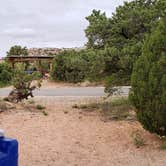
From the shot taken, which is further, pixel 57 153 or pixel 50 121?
pixel 50 121

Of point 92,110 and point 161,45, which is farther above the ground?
point 161,45

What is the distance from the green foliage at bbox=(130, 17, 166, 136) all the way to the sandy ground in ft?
1.56

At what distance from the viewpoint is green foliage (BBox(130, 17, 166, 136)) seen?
25.8ft

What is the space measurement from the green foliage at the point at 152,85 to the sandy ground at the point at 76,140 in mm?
475

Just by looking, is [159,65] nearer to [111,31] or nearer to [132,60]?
[132,60]

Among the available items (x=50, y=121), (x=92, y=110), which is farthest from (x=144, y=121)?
(x=92, y=110)

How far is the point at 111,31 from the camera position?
12797mm

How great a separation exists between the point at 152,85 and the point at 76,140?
1.70 meters

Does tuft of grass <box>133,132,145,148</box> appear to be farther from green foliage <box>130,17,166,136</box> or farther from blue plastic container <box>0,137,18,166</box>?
blue plastic container <box>0,137,18,166</box>

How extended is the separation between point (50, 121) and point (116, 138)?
2.03m

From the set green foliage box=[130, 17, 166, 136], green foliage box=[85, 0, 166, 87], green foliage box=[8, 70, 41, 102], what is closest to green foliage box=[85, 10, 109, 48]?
green foliage box=[85, 0, 166, 87]

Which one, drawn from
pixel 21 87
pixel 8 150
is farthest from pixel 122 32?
pixel 8 150

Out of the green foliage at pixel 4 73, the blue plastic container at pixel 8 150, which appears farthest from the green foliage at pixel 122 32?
the green foliage at pixel 4 73

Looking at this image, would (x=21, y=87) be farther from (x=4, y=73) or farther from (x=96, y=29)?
(x=4, y=73)
